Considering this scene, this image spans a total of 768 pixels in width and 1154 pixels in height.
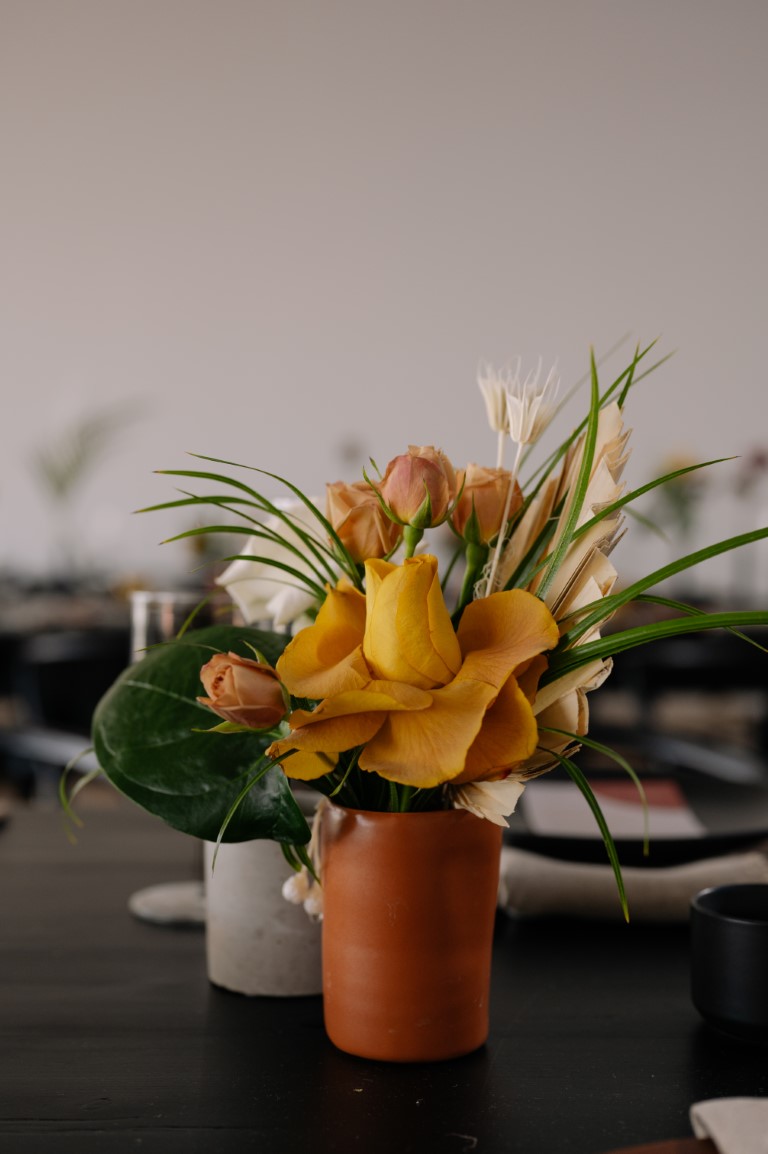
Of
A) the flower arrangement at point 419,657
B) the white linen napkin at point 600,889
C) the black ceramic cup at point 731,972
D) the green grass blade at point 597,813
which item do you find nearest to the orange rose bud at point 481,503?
the flower arrangement at point 419,657

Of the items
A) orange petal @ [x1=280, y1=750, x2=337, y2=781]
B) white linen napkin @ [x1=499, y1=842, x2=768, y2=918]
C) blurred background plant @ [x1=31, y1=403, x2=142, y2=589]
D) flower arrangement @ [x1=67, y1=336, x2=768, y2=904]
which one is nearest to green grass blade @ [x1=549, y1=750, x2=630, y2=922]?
flower arrangement @ [x1=67, y1=336, x2=768, y2=904]

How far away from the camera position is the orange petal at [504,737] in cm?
52

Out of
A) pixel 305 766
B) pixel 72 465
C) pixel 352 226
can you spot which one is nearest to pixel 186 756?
pixel 305 766

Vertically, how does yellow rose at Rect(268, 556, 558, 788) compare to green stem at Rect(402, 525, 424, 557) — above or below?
below

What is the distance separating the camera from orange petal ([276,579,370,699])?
52cm

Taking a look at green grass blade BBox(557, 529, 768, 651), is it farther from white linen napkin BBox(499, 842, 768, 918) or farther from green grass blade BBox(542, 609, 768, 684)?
white linen napkin BBox(499, 842, 768, 918)

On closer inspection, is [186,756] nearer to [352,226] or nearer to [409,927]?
[409,927]

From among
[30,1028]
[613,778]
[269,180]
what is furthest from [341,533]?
[269,180]

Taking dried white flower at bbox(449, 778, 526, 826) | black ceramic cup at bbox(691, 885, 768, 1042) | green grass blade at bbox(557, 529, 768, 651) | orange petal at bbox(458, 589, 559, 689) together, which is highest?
green grass blade at bbox(557, 529, 768, 651)

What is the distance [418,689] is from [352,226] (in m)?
5.14

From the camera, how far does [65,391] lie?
5461 mm

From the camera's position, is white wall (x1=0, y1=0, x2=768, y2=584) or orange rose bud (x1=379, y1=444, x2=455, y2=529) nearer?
orange rose bud (x1=379, y1=444, x2=455, y2=529)

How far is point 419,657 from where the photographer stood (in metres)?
0.52

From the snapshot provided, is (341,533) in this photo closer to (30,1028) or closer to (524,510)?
(524,510)
